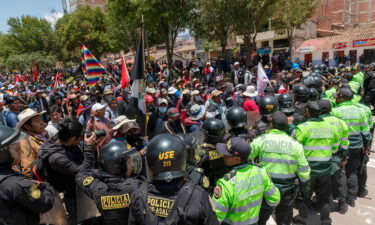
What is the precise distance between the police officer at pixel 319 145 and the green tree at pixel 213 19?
14.9 metres

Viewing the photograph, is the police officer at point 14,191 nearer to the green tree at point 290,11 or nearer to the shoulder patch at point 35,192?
the shoulder patch at point 35,192

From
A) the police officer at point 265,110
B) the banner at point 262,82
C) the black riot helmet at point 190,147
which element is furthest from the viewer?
the banner at point 262,82

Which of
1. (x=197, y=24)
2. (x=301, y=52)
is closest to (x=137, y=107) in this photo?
(x=197, y=24)

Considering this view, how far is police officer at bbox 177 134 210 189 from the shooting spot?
9.05 ft

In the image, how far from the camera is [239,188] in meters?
2.51

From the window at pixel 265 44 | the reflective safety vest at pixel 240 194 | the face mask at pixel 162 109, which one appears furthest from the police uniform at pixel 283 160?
the window at pixel 265 44

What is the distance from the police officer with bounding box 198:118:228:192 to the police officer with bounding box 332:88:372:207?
2697 millimetres

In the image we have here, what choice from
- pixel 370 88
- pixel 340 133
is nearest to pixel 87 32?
pixel 370 88

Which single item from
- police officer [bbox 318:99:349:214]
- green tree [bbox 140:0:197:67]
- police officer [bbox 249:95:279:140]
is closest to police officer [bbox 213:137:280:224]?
police officer [bbox 249:95:279:140]

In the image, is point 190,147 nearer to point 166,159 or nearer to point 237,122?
point 237,122

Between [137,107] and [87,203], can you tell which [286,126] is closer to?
[87,203]

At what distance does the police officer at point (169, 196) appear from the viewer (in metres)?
1.84

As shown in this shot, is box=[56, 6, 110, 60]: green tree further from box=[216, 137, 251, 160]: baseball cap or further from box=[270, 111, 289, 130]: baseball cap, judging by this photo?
box=[216, 137, 251, 160]: baseball cap

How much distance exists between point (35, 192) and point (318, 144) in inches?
142
